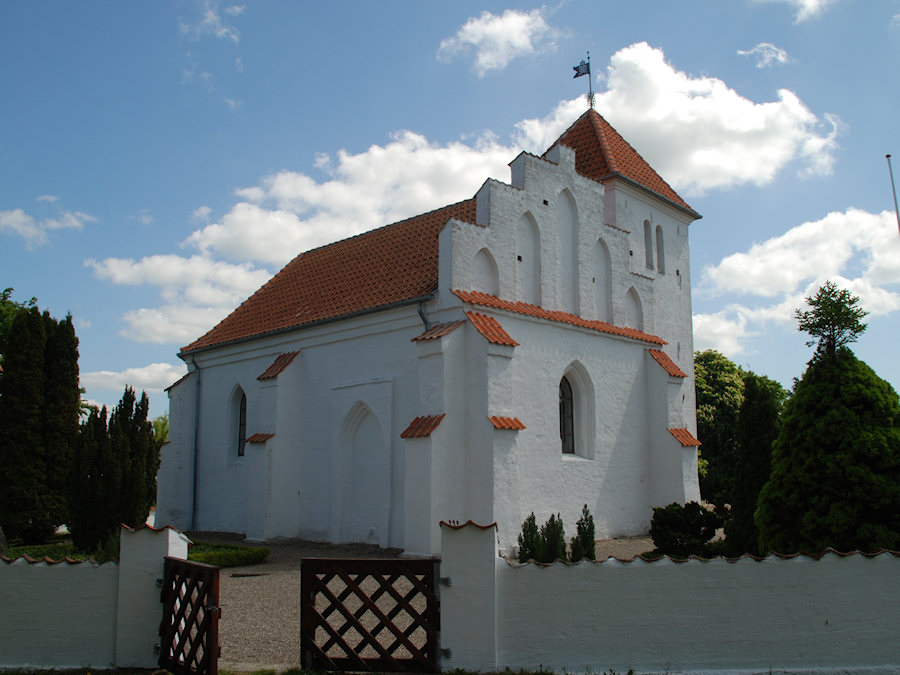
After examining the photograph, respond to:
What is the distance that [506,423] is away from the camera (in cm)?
1422

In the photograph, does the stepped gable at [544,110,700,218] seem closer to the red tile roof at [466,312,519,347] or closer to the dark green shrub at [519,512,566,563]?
the red tile roof at [466,312,519,347]

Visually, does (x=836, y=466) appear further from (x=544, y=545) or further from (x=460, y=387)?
(x=460, y=387)

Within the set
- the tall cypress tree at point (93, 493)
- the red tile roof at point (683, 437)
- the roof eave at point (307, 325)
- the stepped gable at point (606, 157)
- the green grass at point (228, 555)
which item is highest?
the stepped gable at point (606, 157)

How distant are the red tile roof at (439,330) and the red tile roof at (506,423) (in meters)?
2.02

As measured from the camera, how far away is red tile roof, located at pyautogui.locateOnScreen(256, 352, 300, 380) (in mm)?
18609

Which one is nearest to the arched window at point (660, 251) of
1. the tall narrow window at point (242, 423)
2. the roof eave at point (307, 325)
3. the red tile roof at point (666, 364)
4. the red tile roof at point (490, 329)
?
the red tile roof at point (666, 364)

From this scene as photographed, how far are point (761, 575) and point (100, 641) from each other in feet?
23.1

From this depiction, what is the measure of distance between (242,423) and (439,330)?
386 inches

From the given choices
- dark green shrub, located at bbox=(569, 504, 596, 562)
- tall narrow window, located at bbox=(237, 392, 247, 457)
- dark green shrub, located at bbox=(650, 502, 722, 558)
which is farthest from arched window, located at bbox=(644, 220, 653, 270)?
tall narrow window, located at bbox=(237, 392, 247, 457)

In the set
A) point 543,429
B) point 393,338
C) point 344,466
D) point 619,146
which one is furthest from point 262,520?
point 619,146

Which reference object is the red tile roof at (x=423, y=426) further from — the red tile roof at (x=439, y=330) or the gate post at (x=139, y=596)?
the gate post at (x=139, y=596)

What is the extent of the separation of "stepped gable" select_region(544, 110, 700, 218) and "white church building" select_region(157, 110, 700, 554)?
188 millimetres

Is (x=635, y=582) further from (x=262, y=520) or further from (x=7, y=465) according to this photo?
(x=7, y=465)

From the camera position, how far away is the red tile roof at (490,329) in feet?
47.4
